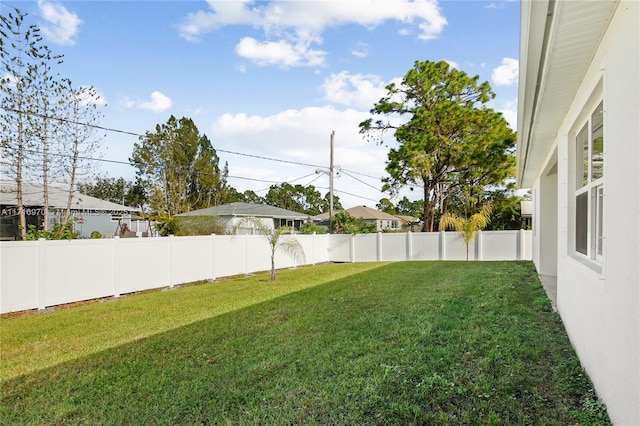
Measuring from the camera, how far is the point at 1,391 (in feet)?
12.2

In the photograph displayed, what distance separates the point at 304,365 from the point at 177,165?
29.4m

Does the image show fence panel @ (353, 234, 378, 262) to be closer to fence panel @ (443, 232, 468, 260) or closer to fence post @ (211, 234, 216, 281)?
fence panel @ (443, 232, 468, 260)

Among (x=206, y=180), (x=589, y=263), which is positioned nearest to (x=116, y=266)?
(x=589, y=263)

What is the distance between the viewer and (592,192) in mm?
3727

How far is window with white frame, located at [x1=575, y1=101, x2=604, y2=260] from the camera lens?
3541mm

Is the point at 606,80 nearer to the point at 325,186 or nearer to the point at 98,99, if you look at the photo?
the point at 98,99

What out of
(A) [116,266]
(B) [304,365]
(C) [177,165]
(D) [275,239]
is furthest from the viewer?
(C) [177,165]

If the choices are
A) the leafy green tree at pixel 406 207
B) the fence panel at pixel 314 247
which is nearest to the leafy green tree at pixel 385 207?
the leafy green tree at pixel 406 207

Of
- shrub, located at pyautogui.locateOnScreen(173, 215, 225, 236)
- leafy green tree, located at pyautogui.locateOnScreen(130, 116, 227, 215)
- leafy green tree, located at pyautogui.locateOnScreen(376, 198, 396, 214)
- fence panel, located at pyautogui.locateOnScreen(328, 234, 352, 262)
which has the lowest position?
fence panel, located at pyautogui.locateOnScreen(328, 234, 352, 262)

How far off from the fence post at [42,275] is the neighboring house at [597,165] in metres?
8.60

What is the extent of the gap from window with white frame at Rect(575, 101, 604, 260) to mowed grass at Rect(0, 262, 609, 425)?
112 cm

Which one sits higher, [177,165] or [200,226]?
[177,165]

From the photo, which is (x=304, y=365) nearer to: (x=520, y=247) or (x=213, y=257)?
(x=213, y=257)

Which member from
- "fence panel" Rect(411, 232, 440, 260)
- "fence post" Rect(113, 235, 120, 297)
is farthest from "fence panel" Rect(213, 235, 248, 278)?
"fence panel" Rect(411, 232, 440, 260)
